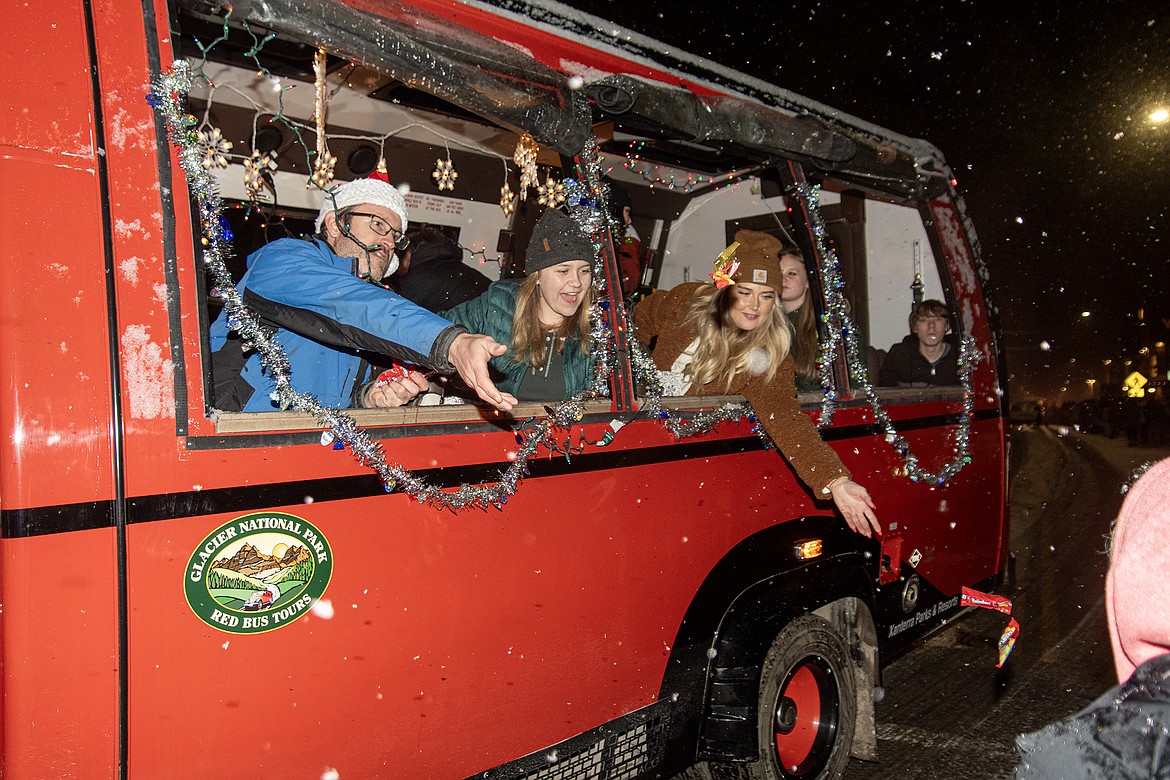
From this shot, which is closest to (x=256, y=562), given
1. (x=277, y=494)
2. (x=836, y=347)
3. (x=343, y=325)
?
(x=277, y=494)

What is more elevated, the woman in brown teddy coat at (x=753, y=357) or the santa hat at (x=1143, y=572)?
the woman in brown teddy coat at (x=753, y=357)

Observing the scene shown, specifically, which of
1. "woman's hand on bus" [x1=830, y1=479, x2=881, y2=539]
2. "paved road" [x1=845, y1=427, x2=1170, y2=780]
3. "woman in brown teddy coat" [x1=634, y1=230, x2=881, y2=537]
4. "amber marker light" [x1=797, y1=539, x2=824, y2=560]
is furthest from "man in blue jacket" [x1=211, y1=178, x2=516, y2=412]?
"paved road" [x1=845, y1=427, x2=1170, y2=780]

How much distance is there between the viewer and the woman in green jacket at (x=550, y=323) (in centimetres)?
Answer: 278

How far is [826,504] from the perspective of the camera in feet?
10.7

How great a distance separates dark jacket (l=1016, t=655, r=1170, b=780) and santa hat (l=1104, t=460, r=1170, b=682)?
0.04m

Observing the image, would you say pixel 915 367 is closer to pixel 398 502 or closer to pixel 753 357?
pixel 753 357

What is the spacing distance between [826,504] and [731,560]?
0.71 meters

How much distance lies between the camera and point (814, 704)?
3268 mm

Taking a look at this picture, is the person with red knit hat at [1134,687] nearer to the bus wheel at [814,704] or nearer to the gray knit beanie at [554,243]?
the gray knit beanie at [554,243]

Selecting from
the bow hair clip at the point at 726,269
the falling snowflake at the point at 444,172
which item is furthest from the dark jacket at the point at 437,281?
the bow hair clip at the point at 726,269

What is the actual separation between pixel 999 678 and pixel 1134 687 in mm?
4481

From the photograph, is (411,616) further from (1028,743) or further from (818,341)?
(818,341)

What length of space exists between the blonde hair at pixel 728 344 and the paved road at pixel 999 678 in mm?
1301

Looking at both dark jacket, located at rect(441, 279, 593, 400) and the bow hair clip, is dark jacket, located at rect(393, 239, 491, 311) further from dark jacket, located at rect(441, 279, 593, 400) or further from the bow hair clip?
the bow hair clip
